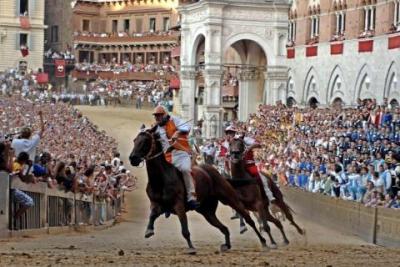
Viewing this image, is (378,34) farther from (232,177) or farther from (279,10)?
(232,177)

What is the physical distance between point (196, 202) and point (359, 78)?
31.9 m

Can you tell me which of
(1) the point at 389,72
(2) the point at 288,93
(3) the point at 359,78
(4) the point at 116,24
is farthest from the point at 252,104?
(4) the point at 116,24

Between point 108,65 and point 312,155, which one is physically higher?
point 108,65

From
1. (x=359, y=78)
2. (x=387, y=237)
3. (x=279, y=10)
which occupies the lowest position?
(x=387, y=237)

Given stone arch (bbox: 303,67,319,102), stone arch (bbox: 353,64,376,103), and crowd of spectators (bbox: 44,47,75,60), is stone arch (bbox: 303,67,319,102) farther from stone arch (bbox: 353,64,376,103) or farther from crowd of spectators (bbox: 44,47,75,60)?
crowd of spectators (bbox: 44,47,75,60)

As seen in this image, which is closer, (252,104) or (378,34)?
(378,34)

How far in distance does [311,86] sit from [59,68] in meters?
46.3

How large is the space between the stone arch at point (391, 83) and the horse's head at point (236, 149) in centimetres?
2423

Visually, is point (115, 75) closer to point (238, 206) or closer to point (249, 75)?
point (249, 75)

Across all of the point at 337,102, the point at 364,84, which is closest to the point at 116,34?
the point at 337,102

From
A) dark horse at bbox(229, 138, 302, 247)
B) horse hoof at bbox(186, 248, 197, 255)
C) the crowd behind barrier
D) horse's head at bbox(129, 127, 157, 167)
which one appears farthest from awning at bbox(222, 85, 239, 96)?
horse's head at bbox(129, 127, 157, 167)

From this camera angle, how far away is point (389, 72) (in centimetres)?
4431

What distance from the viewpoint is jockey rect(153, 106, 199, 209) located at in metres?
17.4

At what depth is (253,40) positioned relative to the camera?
51.5 metres
